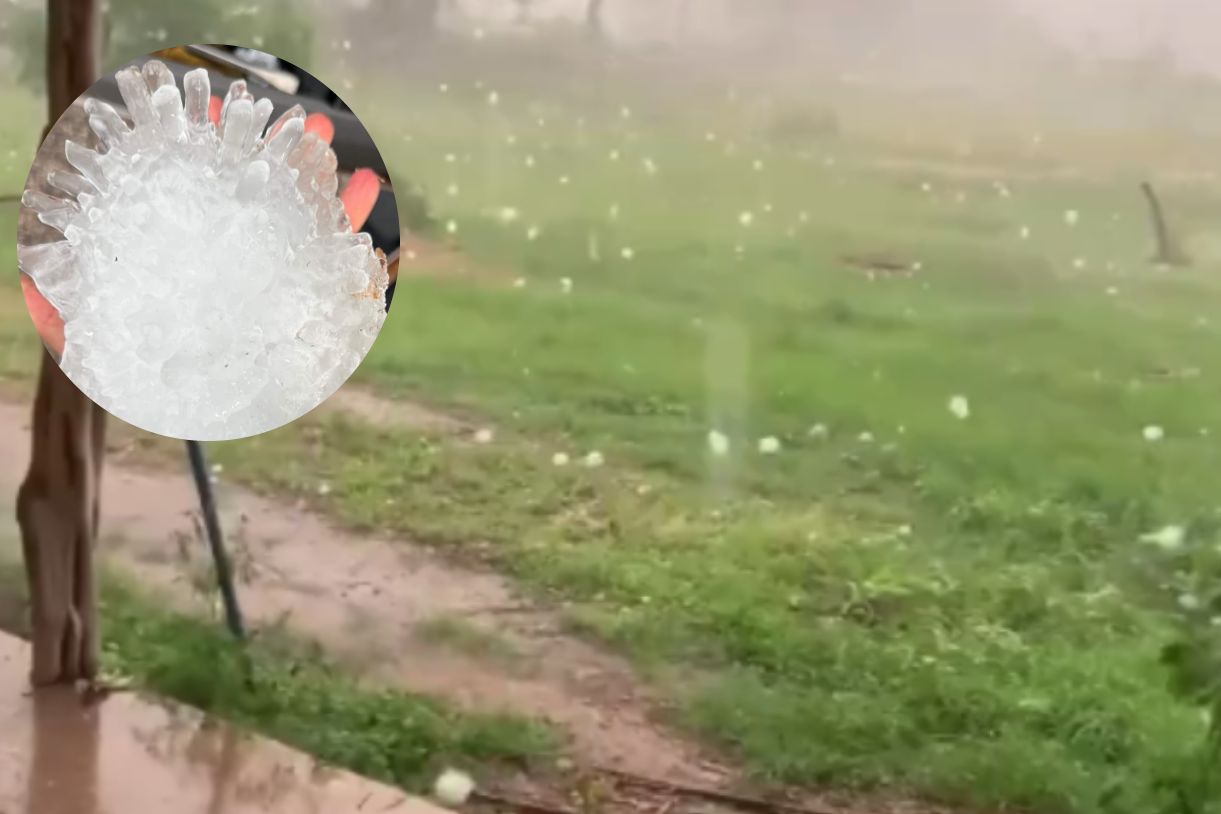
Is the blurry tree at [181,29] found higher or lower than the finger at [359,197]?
higher

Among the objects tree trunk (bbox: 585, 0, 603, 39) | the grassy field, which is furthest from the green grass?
tree trunk (bbox: 585, 0, 603, 39)

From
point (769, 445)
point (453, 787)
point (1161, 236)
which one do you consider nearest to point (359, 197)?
point (769, 445)

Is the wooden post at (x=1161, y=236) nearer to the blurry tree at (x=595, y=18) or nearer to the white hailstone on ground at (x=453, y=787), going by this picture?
the blurry tree at (x=595, y=18)

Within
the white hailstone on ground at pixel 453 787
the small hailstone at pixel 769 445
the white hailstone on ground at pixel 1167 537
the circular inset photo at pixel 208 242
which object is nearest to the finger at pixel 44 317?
the circular inset photo at pixel 208 242

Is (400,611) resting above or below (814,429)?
below

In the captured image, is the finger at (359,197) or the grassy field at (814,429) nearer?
the grassy field at (814,429)

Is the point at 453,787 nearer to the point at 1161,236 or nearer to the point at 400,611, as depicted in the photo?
the point at 400,611

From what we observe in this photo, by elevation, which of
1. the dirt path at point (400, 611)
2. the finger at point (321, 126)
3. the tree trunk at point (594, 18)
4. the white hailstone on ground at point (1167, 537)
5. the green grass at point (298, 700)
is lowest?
the green grass at point (298, 700)

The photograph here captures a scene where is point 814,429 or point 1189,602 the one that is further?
point 814,429

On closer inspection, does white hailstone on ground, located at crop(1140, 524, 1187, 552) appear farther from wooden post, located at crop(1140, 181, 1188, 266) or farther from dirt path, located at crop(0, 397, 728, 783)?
dirt path, located at crop(0, 397, 728, 783)
